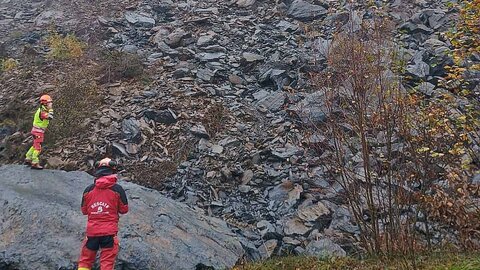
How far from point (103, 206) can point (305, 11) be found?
14582 millimetres

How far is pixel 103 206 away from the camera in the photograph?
6.12 metres

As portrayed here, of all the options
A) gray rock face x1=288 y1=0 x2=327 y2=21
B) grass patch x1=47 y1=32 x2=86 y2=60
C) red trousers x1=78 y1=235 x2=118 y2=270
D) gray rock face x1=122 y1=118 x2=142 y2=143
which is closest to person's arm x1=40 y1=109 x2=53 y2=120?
gray rock face x1=122 y1=118 x2=142 y2=143

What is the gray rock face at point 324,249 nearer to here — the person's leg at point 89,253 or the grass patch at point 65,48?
the person's leg at point 89,253

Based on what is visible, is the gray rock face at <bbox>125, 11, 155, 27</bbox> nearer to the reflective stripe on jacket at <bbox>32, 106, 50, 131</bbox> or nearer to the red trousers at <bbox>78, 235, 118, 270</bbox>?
the reflective stripe on jacket at <bbox>32, 106, 50, 131</bbox>

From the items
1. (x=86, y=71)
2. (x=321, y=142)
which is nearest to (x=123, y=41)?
(x=86, y=71)

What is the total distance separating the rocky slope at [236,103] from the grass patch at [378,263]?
1003mm

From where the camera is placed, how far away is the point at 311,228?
909 cm

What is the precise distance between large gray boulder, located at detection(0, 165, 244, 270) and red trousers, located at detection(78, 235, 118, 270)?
0.73 metres

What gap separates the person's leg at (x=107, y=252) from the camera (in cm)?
605

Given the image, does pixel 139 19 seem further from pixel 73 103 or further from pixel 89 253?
pixel 89 253

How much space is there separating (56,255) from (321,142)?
4.64 m

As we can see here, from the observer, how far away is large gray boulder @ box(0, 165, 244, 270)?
6766 millimetres

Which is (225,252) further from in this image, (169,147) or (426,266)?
(169,147)

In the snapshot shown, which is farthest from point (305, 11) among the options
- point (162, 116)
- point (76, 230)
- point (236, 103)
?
point (76, 230)
